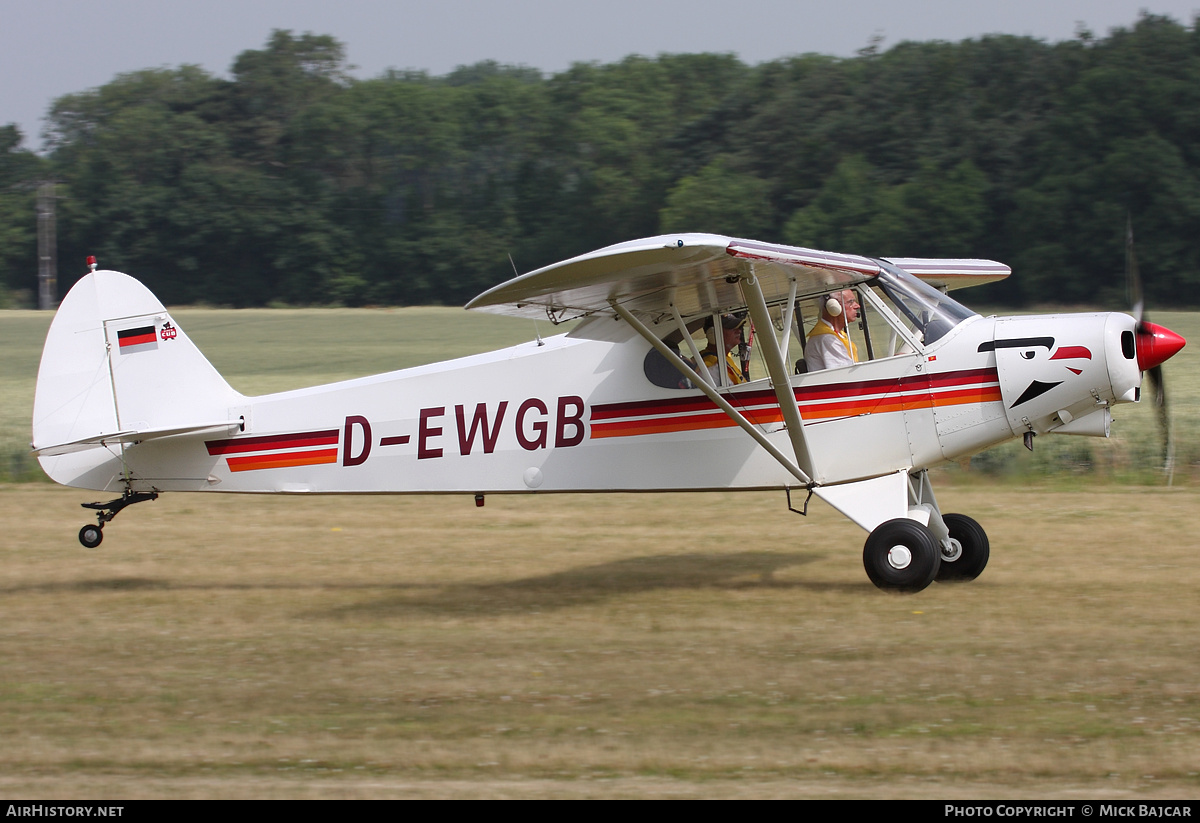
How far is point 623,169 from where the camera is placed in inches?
2078

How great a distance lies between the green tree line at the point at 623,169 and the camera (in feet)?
137

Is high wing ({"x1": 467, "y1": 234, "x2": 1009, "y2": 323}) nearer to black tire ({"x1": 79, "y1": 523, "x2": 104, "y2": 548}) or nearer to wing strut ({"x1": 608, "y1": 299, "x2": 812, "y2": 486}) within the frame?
wing strut ({"x1": 608, "y1": 299, "x2": 812, "y2": 486})

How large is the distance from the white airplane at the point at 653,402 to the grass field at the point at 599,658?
33.9 inches

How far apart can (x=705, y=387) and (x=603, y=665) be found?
2197 mm

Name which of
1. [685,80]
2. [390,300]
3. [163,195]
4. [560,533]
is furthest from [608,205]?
[560,533]

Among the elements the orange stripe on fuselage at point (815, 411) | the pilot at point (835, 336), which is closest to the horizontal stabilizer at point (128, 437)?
the orange stripe on fuselage at point (815, 411)

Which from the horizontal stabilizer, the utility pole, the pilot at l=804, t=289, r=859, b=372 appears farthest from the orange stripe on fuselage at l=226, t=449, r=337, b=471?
the utility pole

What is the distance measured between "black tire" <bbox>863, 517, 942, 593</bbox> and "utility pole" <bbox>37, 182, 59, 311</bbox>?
154 feet

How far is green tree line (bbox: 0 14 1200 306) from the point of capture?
1645 inches

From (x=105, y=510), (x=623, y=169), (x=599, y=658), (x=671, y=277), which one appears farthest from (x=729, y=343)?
(x=623, y=169)

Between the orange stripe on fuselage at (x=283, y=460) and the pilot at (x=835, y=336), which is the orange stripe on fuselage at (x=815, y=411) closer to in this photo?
the pilot at (x=835, y=336)

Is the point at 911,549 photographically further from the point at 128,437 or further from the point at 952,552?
Result: the point at 128,437

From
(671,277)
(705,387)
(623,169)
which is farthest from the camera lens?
(623,169)

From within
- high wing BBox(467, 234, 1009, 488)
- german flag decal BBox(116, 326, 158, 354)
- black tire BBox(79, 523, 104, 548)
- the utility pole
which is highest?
the utility pole
